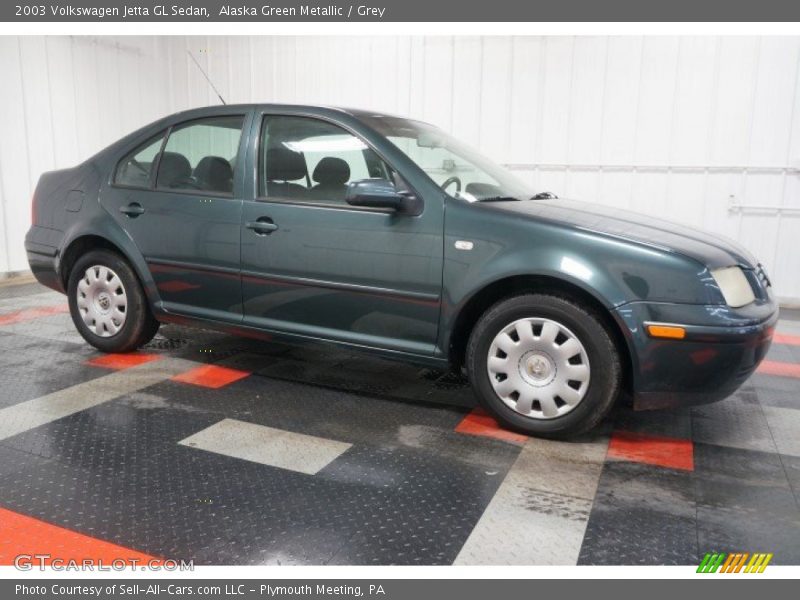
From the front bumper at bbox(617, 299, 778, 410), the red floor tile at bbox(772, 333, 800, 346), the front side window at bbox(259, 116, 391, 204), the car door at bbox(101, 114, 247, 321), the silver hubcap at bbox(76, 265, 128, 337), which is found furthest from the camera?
the red floor tile at bbox(772, 333, 800, 346)

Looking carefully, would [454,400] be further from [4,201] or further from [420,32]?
[4,201]

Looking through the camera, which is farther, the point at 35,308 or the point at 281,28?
the point at 281,28

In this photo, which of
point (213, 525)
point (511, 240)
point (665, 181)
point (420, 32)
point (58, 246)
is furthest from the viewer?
point (420, 32)

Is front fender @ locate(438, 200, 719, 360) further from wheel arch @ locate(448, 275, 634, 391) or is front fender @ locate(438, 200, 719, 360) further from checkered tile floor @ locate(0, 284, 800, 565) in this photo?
checkered tile floor @ locate(0, 284, 800, 565)

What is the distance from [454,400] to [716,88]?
15.3ft

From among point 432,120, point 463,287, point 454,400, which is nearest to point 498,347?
point 463,287

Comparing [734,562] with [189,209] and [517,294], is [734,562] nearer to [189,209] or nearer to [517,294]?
[517,294]

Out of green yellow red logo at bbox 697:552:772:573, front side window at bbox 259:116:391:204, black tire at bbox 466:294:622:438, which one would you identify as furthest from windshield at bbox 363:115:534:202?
green yellow red logo at bbox 697:552:772:573

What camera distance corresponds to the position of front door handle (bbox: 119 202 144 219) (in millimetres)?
3623

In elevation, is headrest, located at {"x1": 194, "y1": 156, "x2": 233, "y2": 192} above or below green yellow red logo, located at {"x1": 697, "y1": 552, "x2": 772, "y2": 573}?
above

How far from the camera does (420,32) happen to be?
7094 mm

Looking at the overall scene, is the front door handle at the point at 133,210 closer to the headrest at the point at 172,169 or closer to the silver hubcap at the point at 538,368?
the headrest at the point at 172,169

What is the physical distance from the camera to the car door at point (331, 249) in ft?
9.58
